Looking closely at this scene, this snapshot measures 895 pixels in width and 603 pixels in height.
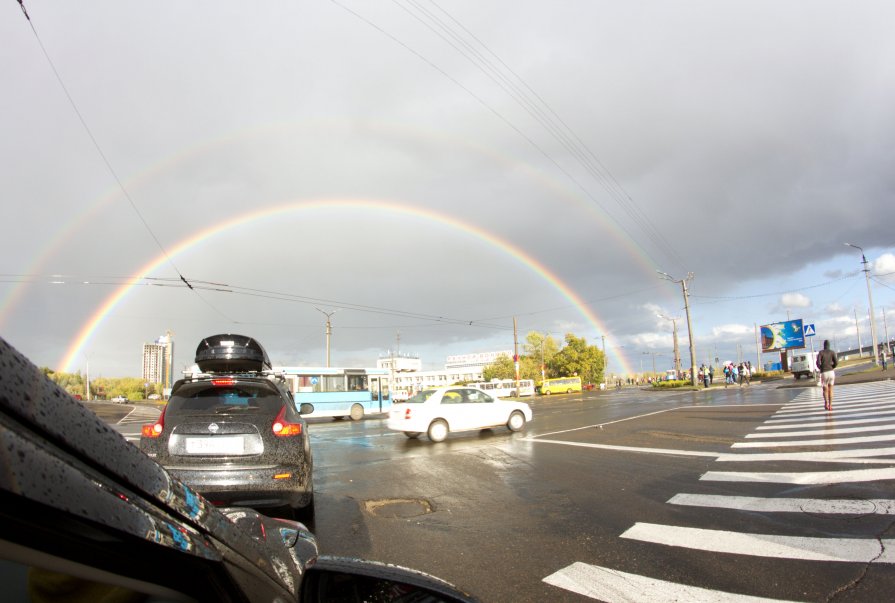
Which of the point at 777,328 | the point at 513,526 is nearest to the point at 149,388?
the point at 777,328

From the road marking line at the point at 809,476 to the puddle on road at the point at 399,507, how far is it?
3736 millimetres

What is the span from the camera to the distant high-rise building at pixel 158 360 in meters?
57.2

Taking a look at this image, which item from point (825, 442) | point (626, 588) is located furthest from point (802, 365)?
point (626, 588)

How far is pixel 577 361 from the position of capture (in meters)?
84.7

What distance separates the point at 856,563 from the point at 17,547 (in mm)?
4973

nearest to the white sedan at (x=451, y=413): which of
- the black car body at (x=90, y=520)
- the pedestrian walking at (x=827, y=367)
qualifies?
the pedestrian walking at (x=827, y=367)

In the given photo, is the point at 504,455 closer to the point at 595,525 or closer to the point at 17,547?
the point at 595,525

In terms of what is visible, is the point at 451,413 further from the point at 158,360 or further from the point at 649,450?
the point at 158,360

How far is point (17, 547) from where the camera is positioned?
74 cm

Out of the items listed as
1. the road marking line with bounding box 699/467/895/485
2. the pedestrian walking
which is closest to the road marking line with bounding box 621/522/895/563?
the road marking line with bounding box 699/467/895/485

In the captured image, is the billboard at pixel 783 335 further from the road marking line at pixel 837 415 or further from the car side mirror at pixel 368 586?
the car side mirror at pixel 368 586

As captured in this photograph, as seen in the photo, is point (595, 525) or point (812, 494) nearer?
point (595, 525)

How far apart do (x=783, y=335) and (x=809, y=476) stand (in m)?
51.2

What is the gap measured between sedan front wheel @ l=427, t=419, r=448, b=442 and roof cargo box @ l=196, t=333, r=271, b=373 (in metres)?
4.81
